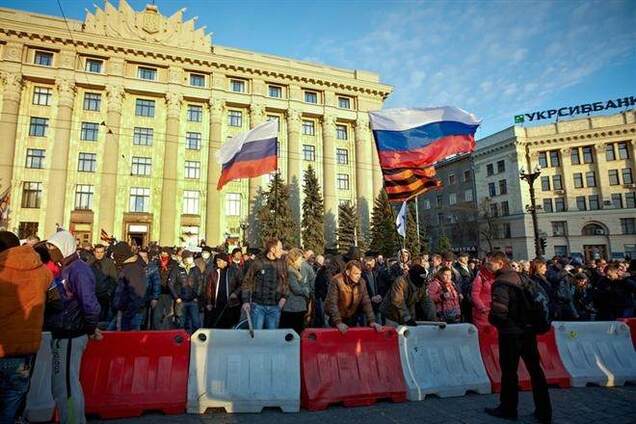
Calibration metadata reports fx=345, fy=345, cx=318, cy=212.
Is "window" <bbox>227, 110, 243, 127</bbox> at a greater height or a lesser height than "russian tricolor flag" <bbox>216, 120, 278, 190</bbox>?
greater

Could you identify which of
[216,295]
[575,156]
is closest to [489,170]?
[575,156]

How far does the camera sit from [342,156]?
41.7 m

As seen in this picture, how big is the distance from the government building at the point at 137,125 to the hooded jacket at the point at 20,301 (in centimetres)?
3166

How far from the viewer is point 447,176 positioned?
59.7 m

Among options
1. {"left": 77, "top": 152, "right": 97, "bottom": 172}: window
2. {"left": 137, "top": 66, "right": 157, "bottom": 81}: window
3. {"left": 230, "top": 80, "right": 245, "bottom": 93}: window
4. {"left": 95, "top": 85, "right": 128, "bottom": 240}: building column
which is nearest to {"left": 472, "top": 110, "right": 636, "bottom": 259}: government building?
{"left": 230, "top": 80, "right": 245, "bottom": 93}: window

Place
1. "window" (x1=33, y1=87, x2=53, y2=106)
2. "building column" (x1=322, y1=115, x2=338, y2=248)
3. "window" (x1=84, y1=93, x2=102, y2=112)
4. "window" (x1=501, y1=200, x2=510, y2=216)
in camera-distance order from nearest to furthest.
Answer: "window" (x1=33, y1=87, x2=53, y2=106)
"window" (x1=84, y1=93, x2=102, y2=112)
"building column" (x1=322, y1=115, x2=338, y2=248)
"window" (x1=501, y1=200, x2=510, y2=216)

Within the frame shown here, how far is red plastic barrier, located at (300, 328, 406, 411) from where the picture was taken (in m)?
4.52

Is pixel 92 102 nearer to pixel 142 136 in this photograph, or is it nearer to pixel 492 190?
pixel 142 136

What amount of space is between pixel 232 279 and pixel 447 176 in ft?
188

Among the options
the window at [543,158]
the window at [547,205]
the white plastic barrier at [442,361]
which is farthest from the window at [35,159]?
the window at [543,158]

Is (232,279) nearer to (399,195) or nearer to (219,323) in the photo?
(219,323)

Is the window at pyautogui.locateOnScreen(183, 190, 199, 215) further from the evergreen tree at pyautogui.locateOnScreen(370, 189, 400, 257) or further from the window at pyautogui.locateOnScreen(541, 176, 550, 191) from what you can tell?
the window at pyautogui.locateOnScreen(541, 176, 550, 191)

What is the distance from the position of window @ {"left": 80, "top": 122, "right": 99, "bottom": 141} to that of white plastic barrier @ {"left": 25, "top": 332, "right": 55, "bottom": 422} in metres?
34.8

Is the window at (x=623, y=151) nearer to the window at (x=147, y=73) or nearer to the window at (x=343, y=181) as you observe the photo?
the window at (x=343, y=181)
